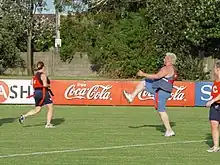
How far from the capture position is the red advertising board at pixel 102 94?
27.0 m

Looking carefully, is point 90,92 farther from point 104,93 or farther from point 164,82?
point 164,82

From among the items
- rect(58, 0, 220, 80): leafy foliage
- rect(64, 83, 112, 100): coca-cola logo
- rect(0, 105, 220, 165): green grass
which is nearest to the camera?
rect(0, 105, 220, 165): green grass

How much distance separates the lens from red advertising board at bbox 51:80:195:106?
88.4 ft

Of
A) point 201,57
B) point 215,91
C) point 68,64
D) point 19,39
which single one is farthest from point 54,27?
point 215,91

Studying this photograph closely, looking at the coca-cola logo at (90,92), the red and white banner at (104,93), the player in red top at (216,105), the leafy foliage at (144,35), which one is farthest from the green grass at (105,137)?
the leafy foliage at (144,35)

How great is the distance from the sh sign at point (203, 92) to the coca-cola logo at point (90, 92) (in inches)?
135

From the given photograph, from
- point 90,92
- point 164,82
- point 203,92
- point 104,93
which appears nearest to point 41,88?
point 164,82

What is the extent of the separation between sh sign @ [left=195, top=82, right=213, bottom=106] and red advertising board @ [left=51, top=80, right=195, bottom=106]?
198 millimetres

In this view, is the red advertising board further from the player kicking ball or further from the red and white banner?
the player kicking ball

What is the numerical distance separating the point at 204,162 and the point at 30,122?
8.50 meters

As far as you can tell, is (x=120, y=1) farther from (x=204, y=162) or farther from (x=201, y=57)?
(x=204, y=162)

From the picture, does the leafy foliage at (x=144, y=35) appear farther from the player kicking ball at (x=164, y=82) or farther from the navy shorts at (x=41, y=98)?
the player kicking ball at (x=164, y=82)

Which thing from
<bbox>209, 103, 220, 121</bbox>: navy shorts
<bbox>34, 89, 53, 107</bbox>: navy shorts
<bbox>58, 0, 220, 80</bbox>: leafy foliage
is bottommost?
<bbox>58, 0, 220, 80</bbox>: leafy foliage

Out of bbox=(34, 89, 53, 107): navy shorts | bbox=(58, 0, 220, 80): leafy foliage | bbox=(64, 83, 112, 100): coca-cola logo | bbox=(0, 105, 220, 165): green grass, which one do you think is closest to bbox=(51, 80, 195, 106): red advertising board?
bbox=(64, 83, 112, 100): coca-cola logo
